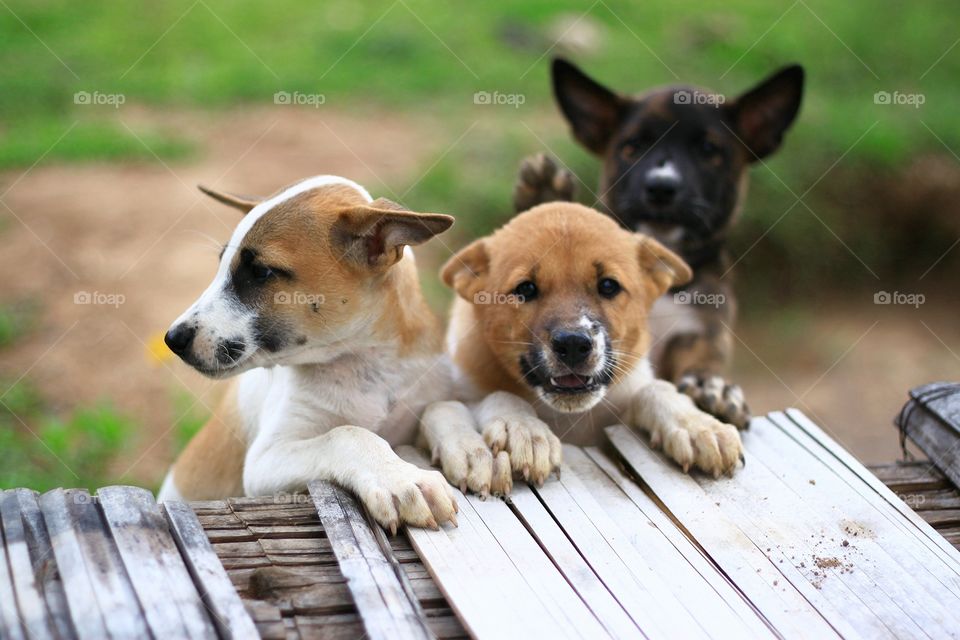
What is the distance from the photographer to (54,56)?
1092cm

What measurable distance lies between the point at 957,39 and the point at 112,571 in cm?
1107

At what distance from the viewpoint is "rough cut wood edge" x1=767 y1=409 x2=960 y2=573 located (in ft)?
12.0

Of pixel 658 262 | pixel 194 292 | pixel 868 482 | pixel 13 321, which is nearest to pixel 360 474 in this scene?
pixel 658 262

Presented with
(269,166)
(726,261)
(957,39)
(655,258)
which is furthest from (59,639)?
(957,39)

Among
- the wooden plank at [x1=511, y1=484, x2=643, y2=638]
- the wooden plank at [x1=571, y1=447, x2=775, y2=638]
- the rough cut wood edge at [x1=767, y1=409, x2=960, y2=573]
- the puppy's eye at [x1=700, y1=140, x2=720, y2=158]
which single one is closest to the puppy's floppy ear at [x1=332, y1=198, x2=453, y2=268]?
the wooden plank at [x1=511, y1=484, x2=643, y2=638]

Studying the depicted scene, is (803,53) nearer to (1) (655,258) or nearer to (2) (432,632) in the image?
(1) (655,258)

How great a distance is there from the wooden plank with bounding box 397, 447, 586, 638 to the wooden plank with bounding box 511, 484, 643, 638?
0.08 metres

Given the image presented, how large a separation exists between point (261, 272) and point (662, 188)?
8.29ft

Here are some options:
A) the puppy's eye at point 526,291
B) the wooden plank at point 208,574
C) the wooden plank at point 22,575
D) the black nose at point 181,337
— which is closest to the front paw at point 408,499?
the wooden plank at point 208,574

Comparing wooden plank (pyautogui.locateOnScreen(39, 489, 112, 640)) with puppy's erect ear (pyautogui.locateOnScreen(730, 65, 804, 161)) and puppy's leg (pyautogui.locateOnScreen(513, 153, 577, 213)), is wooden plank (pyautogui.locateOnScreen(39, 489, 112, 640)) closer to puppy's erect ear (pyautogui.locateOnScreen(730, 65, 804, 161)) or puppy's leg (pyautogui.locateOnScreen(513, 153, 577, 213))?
puppy's leg (pyautogui.locateOnScreen(513, 153, 577, 213))

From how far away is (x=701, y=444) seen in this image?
4129mm

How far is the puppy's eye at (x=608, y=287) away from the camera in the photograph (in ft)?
14.2

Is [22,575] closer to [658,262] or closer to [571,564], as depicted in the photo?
[571,564]

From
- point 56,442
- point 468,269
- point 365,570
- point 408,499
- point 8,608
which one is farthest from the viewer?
point 56,442
